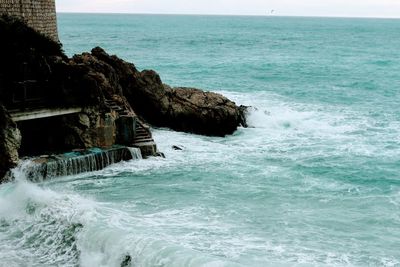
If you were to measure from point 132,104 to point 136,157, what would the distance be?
685 cm

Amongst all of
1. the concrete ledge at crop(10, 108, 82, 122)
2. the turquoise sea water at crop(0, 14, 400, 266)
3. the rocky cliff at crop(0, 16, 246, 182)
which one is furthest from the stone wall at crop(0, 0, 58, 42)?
the turquoise sea water at crop(0, 14, 400, 266)

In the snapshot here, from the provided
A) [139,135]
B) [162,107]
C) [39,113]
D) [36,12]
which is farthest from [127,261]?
[36,12]

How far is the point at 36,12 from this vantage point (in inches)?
1114

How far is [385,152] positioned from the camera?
27719 mm

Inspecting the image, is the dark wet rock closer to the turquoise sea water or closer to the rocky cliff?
the turquoise sea water

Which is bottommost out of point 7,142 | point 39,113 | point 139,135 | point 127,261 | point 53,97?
point 127,261

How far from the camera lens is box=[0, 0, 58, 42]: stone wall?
86.9 feet

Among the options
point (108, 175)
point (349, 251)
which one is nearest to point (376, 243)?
point (349, 251)

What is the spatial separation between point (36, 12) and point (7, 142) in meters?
10.1

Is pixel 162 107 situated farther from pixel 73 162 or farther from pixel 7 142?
pixel 7 142

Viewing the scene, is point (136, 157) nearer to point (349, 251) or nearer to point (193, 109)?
point (193, 109)

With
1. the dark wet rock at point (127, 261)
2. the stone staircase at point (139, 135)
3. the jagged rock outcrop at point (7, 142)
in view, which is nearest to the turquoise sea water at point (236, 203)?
the dark wet rock at point (127, 261)

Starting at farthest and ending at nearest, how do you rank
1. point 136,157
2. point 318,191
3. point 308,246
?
point 136,157
point 318,191
point 308,246

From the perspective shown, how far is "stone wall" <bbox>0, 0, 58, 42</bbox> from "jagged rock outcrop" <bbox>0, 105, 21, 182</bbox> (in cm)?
761
